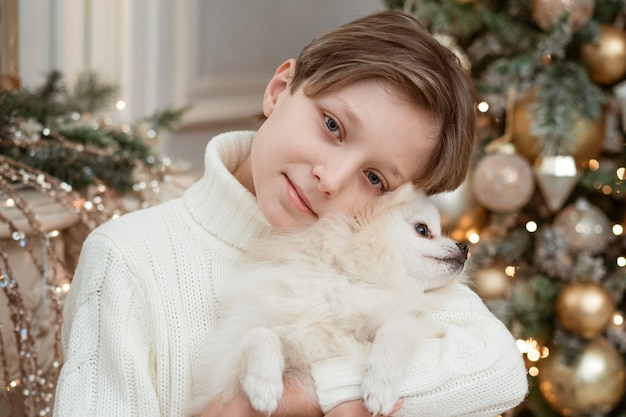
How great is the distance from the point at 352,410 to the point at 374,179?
31cm

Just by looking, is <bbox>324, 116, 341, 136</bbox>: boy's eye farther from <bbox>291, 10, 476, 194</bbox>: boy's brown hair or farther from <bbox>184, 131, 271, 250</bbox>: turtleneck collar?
<bbox>184, 131, 271, 250</bbox>: turtleneck collar

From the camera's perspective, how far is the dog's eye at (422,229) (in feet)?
3.54

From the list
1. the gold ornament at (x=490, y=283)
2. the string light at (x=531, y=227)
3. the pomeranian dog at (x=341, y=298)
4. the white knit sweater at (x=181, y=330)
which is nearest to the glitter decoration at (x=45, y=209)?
the white knit sweater at (x=181, y=330)

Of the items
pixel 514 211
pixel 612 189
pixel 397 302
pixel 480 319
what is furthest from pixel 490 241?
pixel 397 302

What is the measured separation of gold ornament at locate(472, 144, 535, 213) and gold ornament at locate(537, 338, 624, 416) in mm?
468

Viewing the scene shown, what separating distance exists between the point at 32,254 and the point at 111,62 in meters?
1.30

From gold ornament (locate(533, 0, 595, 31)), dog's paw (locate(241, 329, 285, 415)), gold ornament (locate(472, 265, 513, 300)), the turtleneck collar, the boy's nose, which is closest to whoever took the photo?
dog's paw (locate(241, 329, 285, 415))

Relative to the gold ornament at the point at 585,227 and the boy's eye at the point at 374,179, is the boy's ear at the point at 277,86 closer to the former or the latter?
the boy's eye at the point at 374,179

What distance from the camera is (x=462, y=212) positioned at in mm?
2209

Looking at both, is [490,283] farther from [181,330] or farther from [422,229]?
[181,330]

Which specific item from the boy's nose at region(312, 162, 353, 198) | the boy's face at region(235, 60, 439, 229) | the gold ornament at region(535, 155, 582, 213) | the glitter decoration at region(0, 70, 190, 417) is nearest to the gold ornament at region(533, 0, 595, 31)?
the gold ornament at region(535, 155, 582, 213)

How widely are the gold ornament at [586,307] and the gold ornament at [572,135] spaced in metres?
0.36

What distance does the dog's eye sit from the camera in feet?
3.54

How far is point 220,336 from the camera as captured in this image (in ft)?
3.35
